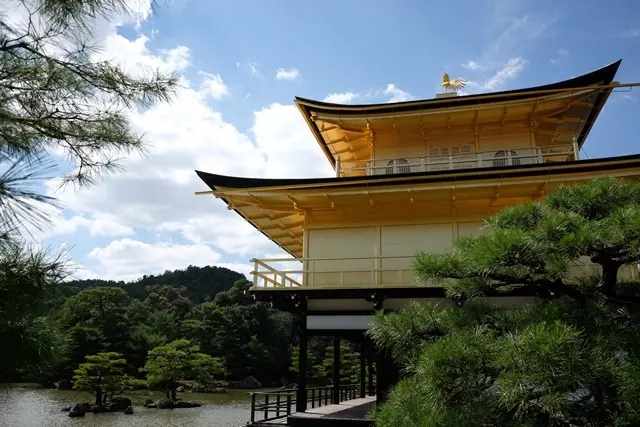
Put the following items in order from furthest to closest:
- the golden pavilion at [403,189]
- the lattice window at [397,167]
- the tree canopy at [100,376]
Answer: the tree canopy at [100,376]
the lattice window at [397,167]
the golden pavilion at [403,189]

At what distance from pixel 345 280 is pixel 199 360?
16.7 metres

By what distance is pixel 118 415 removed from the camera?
2012cm

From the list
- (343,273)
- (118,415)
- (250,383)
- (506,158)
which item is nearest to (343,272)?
(343,273)

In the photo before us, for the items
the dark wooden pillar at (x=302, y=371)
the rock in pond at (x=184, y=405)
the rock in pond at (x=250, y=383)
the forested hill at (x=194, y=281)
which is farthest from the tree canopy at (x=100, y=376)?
the forested hill at (x=194, y=281)

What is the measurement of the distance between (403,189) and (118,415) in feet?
55.7

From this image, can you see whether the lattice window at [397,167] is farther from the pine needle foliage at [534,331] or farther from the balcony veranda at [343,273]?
the pine needle foliage at [534,331]

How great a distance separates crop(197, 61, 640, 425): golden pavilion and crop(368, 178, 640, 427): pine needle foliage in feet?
14.7

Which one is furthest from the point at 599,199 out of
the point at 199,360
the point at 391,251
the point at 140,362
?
the point at 140,362

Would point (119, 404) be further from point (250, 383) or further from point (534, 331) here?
point (534, 331)

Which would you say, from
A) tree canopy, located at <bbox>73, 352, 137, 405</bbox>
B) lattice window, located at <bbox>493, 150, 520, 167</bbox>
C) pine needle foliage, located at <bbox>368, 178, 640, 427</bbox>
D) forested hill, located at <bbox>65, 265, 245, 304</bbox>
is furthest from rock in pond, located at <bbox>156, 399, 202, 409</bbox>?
forested hill, located at <bbox>65, 265, 245, 304</bbox>

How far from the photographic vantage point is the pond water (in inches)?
711

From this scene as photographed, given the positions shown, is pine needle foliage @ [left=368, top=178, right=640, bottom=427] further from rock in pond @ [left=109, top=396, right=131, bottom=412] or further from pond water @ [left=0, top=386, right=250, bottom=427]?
rock in pond @ [left=109, top=396, right=131, bottom=412]

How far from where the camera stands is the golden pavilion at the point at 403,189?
9.18 metres

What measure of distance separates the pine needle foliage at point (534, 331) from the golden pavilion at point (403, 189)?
4.49 meters
